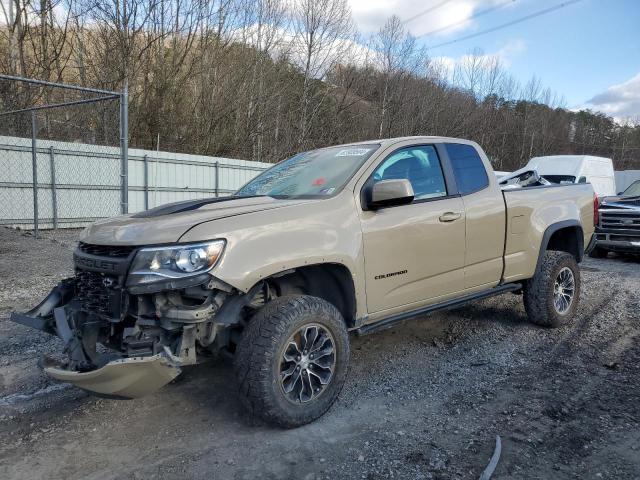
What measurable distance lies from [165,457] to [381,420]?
4.63ft

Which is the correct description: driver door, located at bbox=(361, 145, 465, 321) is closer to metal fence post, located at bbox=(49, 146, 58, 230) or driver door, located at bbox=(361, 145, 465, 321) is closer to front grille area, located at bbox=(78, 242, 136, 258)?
front grille area, located at bbox=(78, 242, 136, 258)

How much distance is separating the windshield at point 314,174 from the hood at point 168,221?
0.30 metres

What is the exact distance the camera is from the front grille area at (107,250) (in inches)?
118

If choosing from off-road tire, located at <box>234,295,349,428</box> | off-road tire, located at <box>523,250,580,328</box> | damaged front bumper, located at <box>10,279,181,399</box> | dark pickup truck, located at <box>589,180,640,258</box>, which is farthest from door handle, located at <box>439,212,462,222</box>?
dark pickup truck, located at <box>589,180,640,258</box>

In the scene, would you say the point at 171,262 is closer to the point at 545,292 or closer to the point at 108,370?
the point at 108,370

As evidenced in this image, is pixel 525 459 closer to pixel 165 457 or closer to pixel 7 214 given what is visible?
pixel 165 457

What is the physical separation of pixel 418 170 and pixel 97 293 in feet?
8.82

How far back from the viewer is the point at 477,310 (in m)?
6.18

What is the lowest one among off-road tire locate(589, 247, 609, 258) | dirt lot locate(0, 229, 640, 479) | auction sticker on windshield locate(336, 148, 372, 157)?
dirt lot locate(0, 229, 640, 479)

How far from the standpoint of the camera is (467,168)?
4.68 metres

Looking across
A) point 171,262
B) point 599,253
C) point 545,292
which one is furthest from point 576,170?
point 171,262

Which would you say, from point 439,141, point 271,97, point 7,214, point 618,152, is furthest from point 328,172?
point 618,152

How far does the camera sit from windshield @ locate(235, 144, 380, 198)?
12.5ft

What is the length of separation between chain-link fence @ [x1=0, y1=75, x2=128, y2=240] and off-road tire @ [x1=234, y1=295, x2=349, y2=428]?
30.6ft
